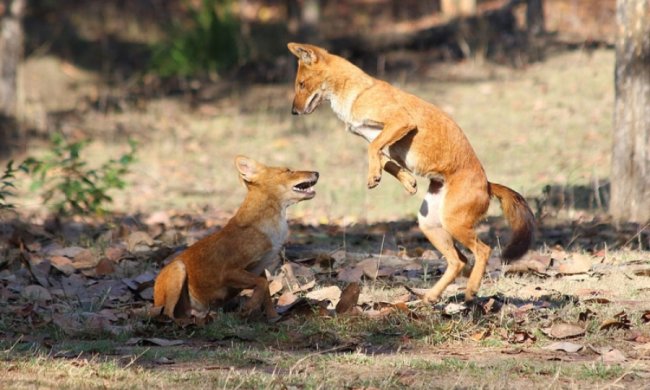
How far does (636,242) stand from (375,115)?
334 centimetres

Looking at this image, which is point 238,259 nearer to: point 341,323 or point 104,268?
point 341,323

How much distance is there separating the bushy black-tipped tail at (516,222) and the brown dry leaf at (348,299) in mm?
1002

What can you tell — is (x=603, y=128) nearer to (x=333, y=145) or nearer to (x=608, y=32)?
(x=333, y=145)

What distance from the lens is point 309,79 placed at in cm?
748

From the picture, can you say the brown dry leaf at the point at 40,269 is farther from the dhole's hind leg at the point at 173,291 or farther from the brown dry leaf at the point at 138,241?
the dhole's hind leg at the point at 173,291

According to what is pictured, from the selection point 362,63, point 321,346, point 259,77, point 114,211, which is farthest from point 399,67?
point 321,346

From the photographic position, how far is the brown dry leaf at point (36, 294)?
715cm

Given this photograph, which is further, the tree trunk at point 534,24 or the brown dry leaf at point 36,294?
the tree trunk at point 534,24

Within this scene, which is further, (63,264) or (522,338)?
(63,264)

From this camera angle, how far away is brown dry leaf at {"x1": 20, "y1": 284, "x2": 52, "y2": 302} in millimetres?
7152

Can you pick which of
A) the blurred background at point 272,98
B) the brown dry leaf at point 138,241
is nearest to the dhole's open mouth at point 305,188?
the brown dry leaf at point 138,241

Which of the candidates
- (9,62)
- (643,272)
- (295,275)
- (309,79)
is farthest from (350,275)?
(9,62)

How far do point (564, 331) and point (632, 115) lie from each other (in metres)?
4.37

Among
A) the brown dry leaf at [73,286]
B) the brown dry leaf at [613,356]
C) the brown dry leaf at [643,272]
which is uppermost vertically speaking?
the brown dry leaf at [613,356]
